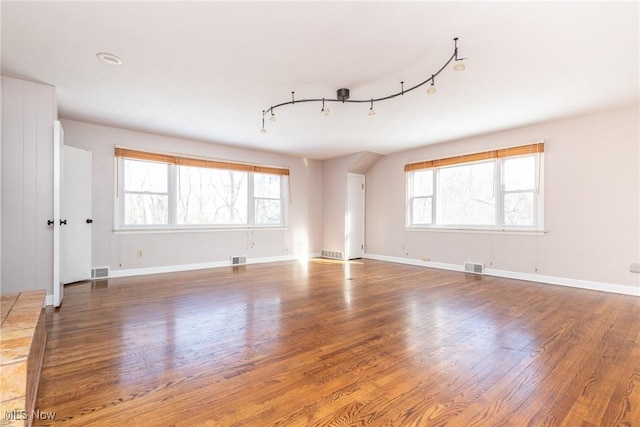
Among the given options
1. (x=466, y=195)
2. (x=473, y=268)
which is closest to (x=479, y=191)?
(x=466, y=195)

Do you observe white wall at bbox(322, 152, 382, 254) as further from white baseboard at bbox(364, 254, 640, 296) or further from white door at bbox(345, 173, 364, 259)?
white baseboard at bbox(364, 254, 640, 296)

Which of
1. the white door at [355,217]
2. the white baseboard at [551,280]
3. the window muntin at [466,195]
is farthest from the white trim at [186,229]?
the window muntin at [466,195]

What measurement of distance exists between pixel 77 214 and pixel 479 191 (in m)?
6.57

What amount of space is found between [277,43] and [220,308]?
106 inches

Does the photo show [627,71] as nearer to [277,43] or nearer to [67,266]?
[277,43]

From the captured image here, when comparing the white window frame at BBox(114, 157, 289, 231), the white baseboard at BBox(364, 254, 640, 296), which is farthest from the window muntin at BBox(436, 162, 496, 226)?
the white window frame at BBox(114, 157, 289, 231)

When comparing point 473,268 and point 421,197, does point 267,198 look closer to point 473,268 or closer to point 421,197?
point 421,197

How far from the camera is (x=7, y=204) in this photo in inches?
127

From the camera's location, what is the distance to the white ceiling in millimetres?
2174

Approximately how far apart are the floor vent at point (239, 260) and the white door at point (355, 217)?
237 cm

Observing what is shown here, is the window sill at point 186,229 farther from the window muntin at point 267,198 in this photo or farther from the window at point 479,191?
the window at point 479,191

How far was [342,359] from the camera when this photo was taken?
2180 millimetres

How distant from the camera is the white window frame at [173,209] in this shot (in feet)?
16.8

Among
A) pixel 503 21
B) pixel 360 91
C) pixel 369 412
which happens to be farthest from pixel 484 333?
pixel 360 91
